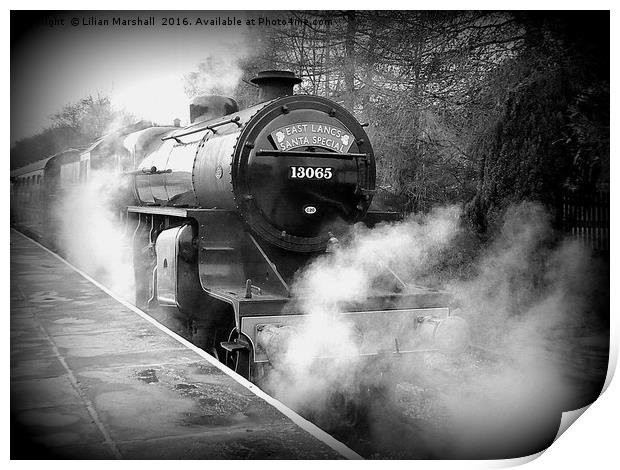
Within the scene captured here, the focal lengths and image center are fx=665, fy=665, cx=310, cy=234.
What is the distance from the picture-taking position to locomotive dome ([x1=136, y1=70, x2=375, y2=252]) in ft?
14.0

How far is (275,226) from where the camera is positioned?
4367mm

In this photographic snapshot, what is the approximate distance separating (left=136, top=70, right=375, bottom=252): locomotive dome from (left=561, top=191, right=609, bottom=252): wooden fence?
1272 mm

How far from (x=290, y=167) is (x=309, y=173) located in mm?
130

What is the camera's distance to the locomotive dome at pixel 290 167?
4.26 meters

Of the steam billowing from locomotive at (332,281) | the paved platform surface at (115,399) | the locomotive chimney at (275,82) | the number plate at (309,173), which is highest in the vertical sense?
the locomotive chimney at (275,82)

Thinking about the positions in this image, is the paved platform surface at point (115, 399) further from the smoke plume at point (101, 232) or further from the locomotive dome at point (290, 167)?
the smoke plume at point (101, 232)

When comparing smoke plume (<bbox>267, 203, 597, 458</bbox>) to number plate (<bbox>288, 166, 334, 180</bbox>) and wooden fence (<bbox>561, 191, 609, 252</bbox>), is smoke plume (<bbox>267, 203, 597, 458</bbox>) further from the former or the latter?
number plate (<bbox>288, 166, 334, 180</bbox>)

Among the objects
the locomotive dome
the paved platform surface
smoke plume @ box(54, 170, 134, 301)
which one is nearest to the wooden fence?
the locomotive dome

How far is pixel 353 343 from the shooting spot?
3.91m

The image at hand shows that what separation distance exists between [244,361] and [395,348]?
3.01 feet

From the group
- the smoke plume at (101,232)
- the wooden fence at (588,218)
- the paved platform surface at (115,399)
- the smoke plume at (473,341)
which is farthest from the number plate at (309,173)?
the smoke plume at (101,232)

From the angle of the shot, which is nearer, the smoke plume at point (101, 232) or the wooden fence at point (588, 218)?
the wooden fence at point (588, 218)

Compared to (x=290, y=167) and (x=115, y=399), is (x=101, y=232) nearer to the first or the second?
(x=290, y=167)

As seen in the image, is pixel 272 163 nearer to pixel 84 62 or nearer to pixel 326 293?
pixel 326 293
